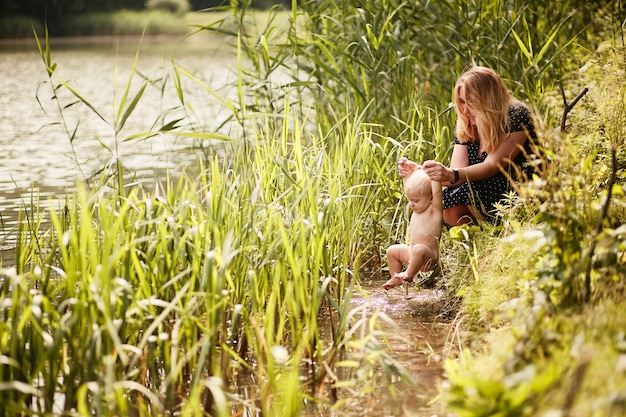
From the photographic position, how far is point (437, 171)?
3199 millimetres

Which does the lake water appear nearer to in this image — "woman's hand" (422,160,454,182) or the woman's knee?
"woman's hand" (422,160,454,182)

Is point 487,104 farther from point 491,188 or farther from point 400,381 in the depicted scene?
point 400,381

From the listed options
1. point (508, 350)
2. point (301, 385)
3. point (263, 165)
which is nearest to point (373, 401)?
point (301, 385)

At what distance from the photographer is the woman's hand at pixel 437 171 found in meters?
3.20

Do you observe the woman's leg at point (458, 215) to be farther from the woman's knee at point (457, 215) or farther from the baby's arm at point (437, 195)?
the baby's arm at point (437, 195)

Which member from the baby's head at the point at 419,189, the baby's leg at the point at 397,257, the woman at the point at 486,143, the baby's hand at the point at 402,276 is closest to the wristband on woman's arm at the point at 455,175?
the woman at the point at 486,143

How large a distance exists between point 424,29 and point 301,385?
2661 millimetres

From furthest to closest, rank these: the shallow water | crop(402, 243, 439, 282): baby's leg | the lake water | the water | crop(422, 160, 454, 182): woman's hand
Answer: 1. the lake water
2. crop(422, 160, 454, 182): woman's hand
3. crop(402, 243, 439, 282): baby's leg
4. the water
5. the shallow water

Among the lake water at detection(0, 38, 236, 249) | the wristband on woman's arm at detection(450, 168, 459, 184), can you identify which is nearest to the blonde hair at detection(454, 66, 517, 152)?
the wristband on woman's arm at detection(450, 168, 459, 184)

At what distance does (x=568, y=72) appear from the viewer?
5418 millimetres

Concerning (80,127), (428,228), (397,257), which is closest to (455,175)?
(428,228)

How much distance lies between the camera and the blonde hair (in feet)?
11.0

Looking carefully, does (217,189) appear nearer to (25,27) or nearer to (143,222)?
(143,222)

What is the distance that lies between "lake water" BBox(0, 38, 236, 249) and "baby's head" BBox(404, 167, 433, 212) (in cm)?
90
